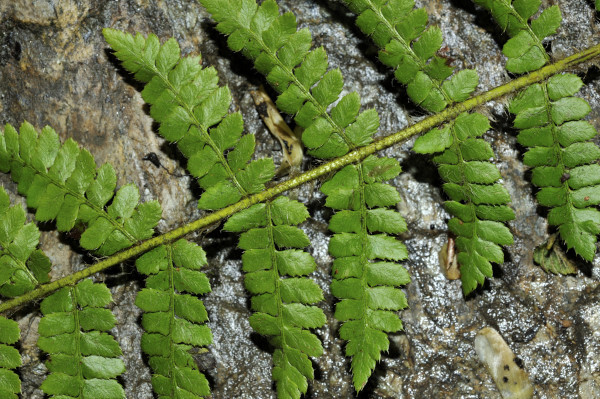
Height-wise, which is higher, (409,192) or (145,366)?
(409,192)

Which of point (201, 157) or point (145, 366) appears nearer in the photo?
point (201, 157)

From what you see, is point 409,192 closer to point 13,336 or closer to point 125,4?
point 125,4

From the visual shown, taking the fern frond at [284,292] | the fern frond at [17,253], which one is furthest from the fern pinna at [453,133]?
the fern frond at [17,253]

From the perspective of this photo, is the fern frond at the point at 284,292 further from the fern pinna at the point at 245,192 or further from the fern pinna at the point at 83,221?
the fern pinna at the point at 83,221

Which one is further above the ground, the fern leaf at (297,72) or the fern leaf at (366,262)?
the fern leaf at (297,72)

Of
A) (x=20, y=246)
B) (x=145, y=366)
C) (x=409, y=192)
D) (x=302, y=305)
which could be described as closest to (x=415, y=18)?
(x=409, y=192)

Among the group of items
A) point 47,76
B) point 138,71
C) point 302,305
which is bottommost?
point 302,305

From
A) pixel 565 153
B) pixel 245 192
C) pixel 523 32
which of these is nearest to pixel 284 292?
pixel 245 192

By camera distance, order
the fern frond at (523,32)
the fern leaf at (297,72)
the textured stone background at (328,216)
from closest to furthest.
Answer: the fern leaf at (297,72)
the fern frond at (523,32)
the textured stone background at (328,216)
